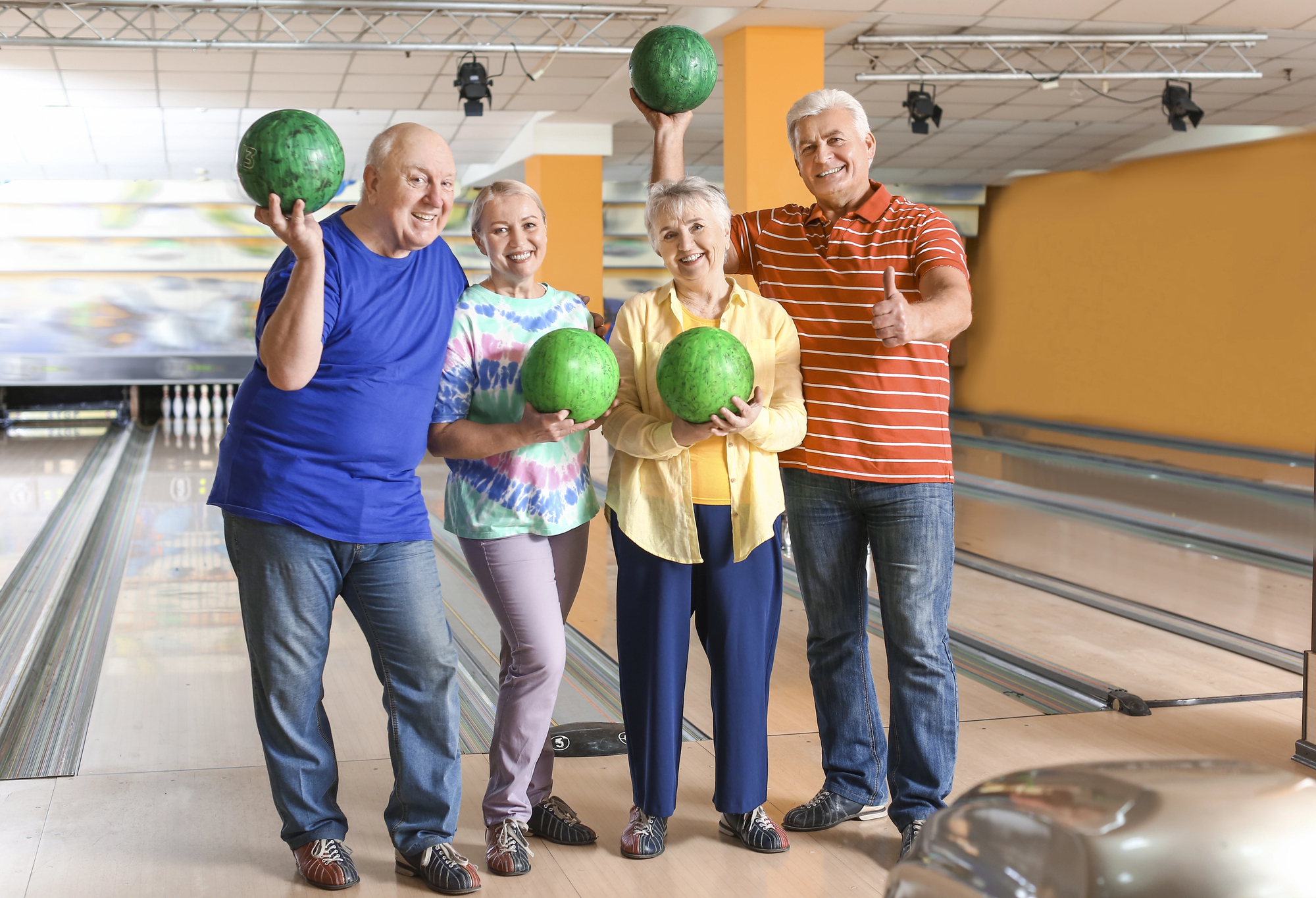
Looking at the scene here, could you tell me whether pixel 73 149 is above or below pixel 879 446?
above

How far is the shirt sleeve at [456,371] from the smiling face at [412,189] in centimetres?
16

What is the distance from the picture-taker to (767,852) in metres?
1.88

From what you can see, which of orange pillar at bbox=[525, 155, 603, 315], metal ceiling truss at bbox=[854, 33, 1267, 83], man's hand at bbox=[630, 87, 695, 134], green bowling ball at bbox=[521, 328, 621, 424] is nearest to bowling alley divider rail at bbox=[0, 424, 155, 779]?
green bowling ball at bbox=[521, 328, 621, 424]

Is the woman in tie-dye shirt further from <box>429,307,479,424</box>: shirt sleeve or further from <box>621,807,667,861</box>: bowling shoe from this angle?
<box>621,807,667,861</box>: bowling shoe

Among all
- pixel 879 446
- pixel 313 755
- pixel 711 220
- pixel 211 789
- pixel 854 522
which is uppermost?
pixel 711 220

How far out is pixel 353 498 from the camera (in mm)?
1661

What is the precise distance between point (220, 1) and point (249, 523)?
422 cm

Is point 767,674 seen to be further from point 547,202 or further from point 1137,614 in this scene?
point 547,202

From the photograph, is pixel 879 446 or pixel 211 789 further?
pixel 211 789

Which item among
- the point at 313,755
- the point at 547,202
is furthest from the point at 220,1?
the point at 313,755

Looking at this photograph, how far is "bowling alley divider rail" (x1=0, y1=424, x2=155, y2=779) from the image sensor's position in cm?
249

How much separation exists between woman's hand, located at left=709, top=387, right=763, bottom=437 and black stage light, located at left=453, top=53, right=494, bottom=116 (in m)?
4.76

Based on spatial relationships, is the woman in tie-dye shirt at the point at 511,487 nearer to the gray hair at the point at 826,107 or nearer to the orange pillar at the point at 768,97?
the gray hair at the point at 826,107

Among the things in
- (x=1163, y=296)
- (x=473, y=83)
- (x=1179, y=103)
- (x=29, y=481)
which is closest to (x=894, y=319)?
(x=473, y=83)
